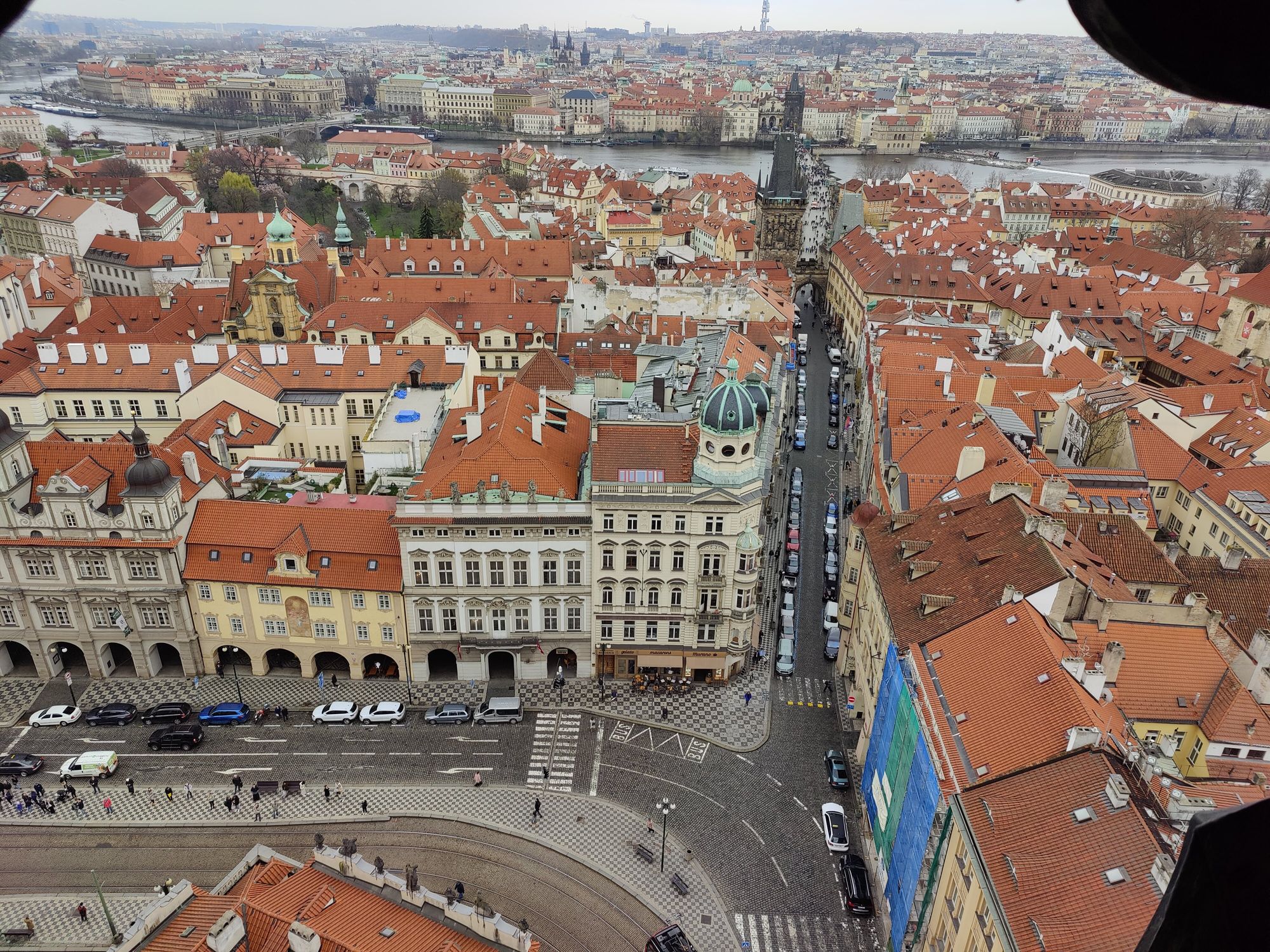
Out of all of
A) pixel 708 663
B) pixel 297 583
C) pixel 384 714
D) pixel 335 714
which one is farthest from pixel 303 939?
pixel 708 663

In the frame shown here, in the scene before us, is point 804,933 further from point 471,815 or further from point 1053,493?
point 1053,493

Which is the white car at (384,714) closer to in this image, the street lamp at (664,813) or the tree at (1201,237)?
the street lamp at (664,813)

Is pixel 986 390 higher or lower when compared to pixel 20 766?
higher

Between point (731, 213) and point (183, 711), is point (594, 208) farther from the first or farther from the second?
point (183, 711)

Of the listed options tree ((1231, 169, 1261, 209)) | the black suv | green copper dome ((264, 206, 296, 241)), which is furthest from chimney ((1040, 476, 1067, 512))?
tree ((1231, 169, 1261, 209))

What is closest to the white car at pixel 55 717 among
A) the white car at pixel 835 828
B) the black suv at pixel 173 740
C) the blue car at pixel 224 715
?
the black suv at pixel 173 740

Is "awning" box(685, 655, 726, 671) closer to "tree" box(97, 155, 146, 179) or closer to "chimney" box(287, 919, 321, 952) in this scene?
"chimney" box(287, 919, 321, 952)

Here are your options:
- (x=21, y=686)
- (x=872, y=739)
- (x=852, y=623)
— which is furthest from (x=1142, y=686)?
(x=21, y=686)
